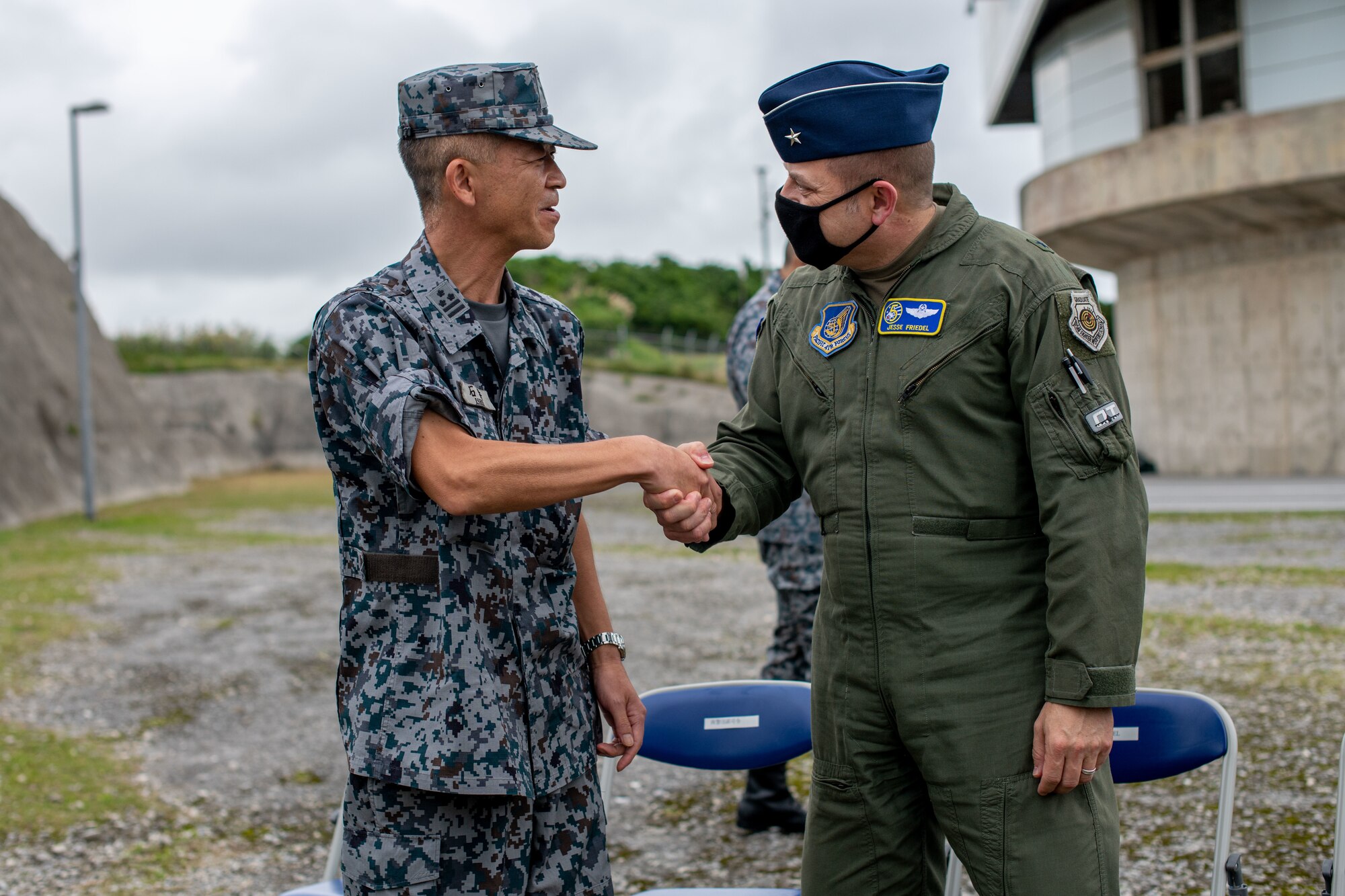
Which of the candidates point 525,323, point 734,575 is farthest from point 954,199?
point 734,575

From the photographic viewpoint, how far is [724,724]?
10.3 feet

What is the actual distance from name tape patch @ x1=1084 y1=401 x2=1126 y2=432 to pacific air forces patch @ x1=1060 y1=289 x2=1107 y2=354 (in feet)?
0.38

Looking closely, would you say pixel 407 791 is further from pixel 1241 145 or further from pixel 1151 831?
pixel 1241 145

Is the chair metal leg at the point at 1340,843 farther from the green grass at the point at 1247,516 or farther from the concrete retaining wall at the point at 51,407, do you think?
the concrete retaining wall at the point at 51,407

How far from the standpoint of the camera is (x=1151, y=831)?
450cm

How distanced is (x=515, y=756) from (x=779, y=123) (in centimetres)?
131

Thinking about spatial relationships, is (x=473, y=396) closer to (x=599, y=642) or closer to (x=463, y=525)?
(x=463, y=525)

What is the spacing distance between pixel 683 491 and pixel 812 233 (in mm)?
572

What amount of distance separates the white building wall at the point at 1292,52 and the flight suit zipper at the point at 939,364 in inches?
821

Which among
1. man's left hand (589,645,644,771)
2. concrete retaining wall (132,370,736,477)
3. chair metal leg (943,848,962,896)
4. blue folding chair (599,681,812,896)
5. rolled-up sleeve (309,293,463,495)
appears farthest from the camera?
concrete retaining wall (132,370,736,477)

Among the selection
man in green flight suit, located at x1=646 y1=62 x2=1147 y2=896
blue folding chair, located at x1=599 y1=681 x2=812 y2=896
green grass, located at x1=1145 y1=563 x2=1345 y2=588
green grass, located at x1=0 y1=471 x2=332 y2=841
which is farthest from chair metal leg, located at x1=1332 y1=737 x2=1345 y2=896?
green grass, located at x1=1145 y1=563 x2=1345 y2=588

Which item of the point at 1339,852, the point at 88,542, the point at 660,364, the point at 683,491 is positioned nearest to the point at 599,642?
the point at 683,491

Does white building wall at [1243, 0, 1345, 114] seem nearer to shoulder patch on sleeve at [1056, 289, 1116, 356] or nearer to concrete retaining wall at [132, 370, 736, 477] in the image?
concrete retaining wall at [132, 370, 736, 477]

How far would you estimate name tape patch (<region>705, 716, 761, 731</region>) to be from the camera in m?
3.12
